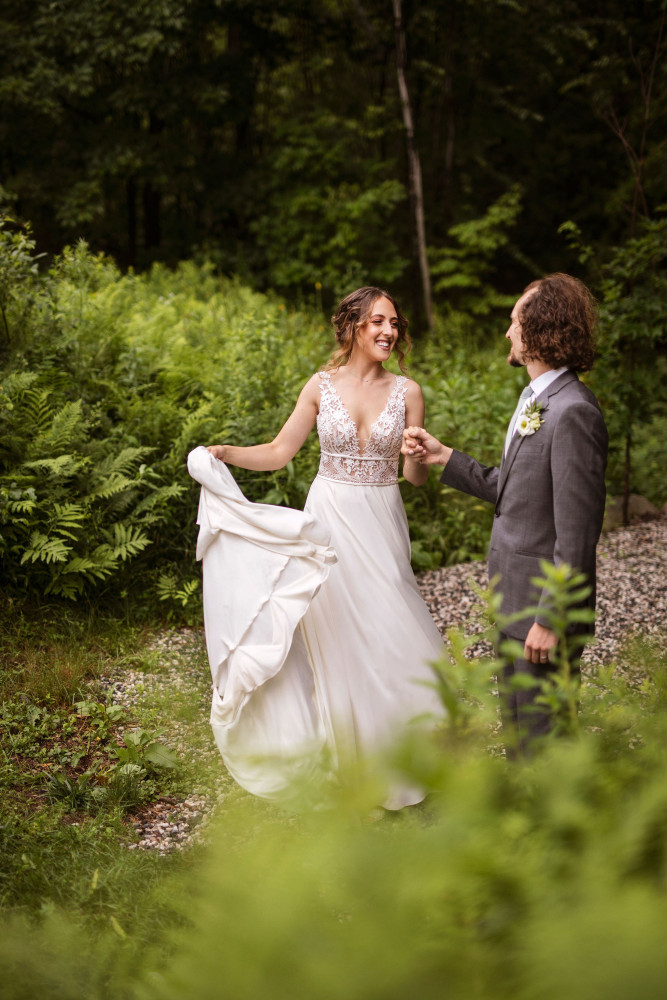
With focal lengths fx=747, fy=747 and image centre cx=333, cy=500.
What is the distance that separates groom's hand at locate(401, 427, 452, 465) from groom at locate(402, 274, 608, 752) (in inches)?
22.0

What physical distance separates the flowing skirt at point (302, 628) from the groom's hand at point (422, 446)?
19.4 inches

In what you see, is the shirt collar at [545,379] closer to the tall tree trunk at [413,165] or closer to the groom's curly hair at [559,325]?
the groom's curly hair at [559,325]

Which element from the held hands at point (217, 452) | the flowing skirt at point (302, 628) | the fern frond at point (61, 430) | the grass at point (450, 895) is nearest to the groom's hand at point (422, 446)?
the flowing skirt at point (302, 628)

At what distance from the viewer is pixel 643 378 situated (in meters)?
7.16

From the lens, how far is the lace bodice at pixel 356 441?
Answer: 3.85m

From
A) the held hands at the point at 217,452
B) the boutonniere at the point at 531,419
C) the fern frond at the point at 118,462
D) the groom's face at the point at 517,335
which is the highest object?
the groom's face at the point at 517,335

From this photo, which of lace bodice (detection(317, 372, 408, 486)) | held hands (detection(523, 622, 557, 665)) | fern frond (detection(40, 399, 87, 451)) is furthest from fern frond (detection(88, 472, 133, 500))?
held hands (detection(523, 622, 557, 665))

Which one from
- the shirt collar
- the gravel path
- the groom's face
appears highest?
the groom's face

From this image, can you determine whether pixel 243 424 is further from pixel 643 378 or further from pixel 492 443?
pixel 643 378

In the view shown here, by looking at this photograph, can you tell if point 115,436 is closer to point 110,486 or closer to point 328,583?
point 110,486

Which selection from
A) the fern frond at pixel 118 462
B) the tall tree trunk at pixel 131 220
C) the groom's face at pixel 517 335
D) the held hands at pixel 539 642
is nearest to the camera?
the held hands at pixel 539 642

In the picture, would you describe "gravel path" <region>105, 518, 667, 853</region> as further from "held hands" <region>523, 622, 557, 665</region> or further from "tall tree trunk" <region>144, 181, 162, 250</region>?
"tall tree trunk" <region>144, 181, 162, 250</region>

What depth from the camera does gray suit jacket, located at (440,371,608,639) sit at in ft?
8.46

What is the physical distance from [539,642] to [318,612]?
4.35 ft
